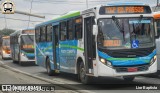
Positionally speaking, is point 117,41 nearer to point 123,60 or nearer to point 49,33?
point 123,60

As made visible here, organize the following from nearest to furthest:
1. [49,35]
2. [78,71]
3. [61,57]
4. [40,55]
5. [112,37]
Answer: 1. [112,37]
2. [78,71]
3. [61,57]
4. [49,35]
5. [40,55]

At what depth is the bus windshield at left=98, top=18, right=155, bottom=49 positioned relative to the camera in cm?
1413

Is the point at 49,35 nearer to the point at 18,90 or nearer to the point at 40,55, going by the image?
the point at 40,55

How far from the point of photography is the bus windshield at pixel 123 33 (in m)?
14.1

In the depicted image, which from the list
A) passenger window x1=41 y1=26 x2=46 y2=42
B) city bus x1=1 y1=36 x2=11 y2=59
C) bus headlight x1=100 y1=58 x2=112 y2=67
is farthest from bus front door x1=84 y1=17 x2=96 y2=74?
city bus x1=1 y1=36 x2=11 y2=59

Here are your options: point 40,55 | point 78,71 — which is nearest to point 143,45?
point 78,71

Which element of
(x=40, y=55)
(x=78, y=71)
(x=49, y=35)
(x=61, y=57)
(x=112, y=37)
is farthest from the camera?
(x=40, y=55)

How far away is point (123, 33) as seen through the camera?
560 inches

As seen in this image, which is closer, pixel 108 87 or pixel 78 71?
pixel 108 87

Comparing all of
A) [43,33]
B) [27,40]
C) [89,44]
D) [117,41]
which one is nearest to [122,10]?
[117,41]

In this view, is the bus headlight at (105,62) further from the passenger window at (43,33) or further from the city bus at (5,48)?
the city bus at (5,48)

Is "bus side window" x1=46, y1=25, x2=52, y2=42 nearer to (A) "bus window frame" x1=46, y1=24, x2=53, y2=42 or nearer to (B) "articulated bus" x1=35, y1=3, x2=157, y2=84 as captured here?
(A) "bus window frame" x1=46, y1=24, x2=53, y2=42

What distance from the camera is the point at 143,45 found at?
14445mm

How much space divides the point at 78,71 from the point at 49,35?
17.8 feet
